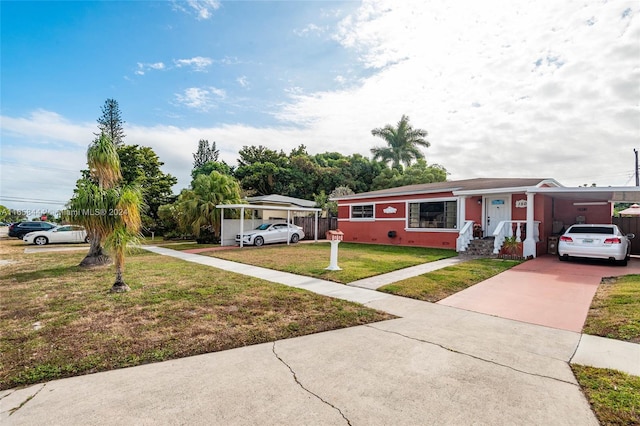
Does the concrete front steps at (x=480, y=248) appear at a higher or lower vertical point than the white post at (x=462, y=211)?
lower

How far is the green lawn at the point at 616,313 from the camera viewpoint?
172 inches

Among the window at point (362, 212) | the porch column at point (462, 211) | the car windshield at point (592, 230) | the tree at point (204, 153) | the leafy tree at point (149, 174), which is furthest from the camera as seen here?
the tree at point (204, 153)

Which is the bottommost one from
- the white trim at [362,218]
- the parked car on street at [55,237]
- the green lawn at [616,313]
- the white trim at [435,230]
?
the green lawn at [616,313]

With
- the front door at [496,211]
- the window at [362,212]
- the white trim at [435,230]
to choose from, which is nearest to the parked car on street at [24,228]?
the window at [362,212]

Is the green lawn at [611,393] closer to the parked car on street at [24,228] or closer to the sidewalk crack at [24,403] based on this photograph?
the sidewalk crack at [24,403]

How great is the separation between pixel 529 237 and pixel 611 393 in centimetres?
1086

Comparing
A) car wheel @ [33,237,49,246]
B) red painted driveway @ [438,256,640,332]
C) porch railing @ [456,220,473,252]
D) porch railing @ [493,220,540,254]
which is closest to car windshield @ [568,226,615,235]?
red painted driveway @ [438,256,640,332]

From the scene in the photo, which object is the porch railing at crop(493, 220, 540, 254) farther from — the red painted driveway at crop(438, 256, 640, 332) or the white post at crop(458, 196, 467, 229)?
the red painted driveway at crop(438, 256, 640, 332)

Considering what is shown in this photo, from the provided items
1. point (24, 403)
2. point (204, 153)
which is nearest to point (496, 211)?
point (24, 403)

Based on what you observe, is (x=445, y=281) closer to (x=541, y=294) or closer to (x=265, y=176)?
(x=541, y=294)

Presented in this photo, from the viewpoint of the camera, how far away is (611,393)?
9.13ft

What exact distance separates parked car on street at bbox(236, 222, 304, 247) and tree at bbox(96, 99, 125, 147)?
22936 mm

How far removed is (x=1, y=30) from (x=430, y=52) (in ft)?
37.5

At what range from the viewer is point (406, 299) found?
633 cm
